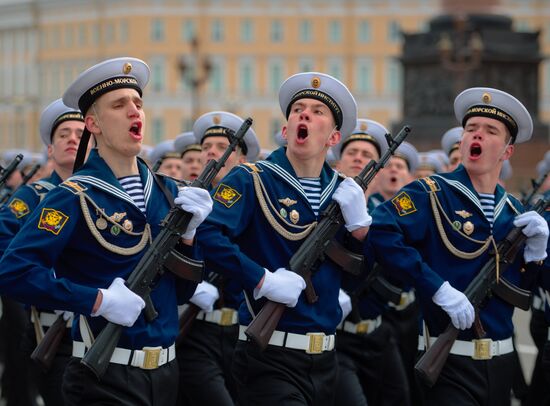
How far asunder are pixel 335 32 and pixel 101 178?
3239 inches

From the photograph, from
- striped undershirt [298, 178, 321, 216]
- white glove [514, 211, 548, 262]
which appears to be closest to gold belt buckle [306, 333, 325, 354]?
striped undershirt [298, 178, 321, 216]

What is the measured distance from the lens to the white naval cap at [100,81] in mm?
A: 6020

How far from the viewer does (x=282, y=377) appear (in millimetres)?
6309

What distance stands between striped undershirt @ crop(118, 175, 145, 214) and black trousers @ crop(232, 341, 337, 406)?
961 millimetres

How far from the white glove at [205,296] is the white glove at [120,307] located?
224cm

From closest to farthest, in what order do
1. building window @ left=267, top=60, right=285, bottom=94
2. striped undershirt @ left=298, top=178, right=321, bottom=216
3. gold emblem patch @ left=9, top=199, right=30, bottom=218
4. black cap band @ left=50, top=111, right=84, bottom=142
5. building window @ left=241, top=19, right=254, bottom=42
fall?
striped undershirt @ left=298, top=178, right=321, bottom=216 → gold emblem patch @ left=9, top=199, right=30, bottom=218 → black cap band @ left=50, top=111, right=84, bottom=142 → building window @ left=241, top=19, right=254, bottom=42 → building window @ left=267, top=60, right=285, bottom=94

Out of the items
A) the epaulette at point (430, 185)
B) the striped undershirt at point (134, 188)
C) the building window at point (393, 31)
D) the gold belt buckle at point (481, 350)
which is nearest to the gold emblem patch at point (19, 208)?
the striped undershirt at point (134, 188)

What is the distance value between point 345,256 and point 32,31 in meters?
92.9

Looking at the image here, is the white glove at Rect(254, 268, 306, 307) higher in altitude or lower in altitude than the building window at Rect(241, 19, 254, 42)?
higher

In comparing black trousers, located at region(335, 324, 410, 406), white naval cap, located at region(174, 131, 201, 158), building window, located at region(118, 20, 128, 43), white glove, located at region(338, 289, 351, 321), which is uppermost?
white naval cap, located at region(174, 131, 201, 158)

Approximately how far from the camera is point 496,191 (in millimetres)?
7109

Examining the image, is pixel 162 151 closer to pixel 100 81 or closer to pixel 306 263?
pixel 306 263

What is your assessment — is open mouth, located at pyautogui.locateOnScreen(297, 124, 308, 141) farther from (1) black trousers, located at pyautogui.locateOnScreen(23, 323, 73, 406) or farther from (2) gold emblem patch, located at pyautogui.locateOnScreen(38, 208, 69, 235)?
(1) black trousers, located at pyautogui.locateOnScreen(23, 323, 73, 406)

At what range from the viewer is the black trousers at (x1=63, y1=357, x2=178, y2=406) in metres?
5.70
